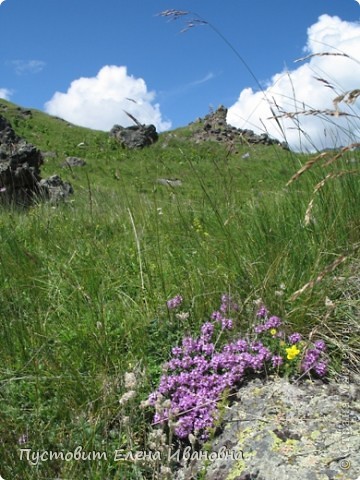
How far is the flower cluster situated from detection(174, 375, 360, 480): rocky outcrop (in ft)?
0.26

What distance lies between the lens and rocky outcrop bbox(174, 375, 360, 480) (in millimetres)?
2039

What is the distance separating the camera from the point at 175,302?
9.46 feet

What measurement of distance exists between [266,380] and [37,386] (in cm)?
107

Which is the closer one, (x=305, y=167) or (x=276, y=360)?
(x=305, y=167)

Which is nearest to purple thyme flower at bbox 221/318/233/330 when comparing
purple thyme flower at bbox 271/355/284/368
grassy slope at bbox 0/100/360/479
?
grassy slope at bbox 0/100/360/479

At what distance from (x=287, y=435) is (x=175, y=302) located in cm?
97

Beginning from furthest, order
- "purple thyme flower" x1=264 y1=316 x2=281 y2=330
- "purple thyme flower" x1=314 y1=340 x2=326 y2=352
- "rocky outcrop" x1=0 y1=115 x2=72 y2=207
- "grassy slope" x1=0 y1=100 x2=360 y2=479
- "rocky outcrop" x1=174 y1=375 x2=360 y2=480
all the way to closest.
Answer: "rocky outcrop" x1=0 y1=115 x2=72 y2=207 < "purple thyme flower" x1=264 y1=316 x2=281 y2=330 < "purple thyme flower" x1=314 y1=340 x2=326 y2=352 < "grassy slope" x1=0 y1=100 x2=360 y2=479 < "rocky outcrop" x1=174 y1=375 x2=360 y2=480

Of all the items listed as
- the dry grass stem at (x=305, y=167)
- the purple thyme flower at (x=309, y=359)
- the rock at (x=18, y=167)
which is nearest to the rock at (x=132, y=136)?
the rock at (x=18, y=167)

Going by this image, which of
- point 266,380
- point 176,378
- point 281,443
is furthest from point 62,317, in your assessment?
point 281,443

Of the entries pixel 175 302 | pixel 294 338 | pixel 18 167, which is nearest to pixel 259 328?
pixel 294 338

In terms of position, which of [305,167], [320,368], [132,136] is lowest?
[320,368]

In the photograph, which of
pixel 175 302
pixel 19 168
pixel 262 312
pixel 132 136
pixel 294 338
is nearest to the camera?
pixel 294 338

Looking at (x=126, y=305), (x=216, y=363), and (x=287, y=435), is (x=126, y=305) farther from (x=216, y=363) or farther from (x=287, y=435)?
(x=287, y=435)

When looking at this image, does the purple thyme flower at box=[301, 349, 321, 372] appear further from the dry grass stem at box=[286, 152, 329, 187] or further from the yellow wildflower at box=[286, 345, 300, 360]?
the dry grass stem at box=[286, 152, 329, 187]
